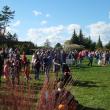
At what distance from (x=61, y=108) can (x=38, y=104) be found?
3.30 feet

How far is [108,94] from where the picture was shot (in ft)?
58.1

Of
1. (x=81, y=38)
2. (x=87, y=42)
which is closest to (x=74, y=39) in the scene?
(x=87, y=42)

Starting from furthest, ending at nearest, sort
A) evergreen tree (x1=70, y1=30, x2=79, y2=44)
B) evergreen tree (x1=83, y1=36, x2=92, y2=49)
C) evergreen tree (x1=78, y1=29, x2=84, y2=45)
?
evergreen tree (x1=78, y1=29, x2=84, y2=45)
evergreen tree (x1=83, y1=36, x2=92, y2=49)
evergreen tree (x1=70, y1=30, x2=79, y2=44)

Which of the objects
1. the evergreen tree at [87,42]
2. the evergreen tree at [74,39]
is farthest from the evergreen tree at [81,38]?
the evergreen tree at [74,39]

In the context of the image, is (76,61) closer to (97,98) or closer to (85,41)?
(97,98)

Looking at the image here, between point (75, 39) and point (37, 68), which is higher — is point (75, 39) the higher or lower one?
the higher one

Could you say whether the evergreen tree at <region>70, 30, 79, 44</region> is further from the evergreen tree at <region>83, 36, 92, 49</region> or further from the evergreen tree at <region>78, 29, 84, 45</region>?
the evergreen tree at <region>83, 36, 92, 49</region>

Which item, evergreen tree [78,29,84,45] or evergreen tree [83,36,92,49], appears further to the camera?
evergreen tree [78,29,84,45]

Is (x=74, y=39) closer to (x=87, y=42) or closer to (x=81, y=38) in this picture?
(x=87, y=42)

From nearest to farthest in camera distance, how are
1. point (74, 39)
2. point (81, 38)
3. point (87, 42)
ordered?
point (74, 39), point (87, 42), point (81, 38)

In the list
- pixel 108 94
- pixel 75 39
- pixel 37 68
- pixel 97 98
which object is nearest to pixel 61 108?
pixel 97 98

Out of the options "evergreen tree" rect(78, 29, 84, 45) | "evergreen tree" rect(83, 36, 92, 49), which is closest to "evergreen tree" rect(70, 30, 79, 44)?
"evergreen tree" rect(78, 29, 84, 45)

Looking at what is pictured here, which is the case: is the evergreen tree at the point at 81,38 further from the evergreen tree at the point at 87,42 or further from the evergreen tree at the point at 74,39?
the evergreen tree at the point at 74,39

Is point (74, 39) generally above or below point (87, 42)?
above
